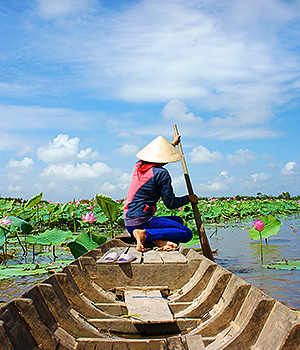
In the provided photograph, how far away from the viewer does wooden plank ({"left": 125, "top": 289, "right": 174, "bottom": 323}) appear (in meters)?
2.27

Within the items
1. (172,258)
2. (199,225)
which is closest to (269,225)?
(199,225)

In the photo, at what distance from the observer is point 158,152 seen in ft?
13.0

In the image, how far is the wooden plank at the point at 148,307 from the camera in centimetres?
227

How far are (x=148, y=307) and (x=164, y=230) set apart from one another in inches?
61.3

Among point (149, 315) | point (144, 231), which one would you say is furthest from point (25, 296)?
point (144, 231)

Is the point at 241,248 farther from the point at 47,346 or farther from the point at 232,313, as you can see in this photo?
the point at 47,346

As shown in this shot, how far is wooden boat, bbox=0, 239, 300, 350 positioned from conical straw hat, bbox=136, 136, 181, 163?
1.02m

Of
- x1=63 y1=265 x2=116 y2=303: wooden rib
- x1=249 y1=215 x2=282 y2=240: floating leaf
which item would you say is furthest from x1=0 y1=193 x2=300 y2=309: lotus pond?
x1=63 y1=265 x2=116 y2=303: wooden rib

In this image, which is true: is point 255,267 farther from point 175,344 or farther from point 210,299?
point 175,344

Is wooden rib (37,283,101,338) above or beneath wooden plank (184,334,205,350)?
above

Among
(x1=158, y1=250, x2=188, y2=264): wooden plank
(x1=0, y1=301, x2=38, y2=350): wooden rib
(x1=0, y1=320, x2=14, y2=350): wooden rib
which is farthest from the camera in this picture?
(x1=158, y1=250, x2=188, y2=264): wooden plank

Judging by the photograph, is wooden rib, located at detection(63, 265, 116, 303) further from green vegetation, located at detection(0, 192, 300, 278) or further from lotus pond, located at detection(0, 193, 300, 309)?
green vegetation, located at detection(0, 192, 300, 278)

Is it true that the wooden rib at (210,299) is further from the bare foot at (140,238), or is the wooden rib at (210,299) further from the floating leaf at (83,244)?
the floating leaf at (83,244)

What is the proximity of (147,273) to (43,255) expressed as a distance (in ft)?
10.5
